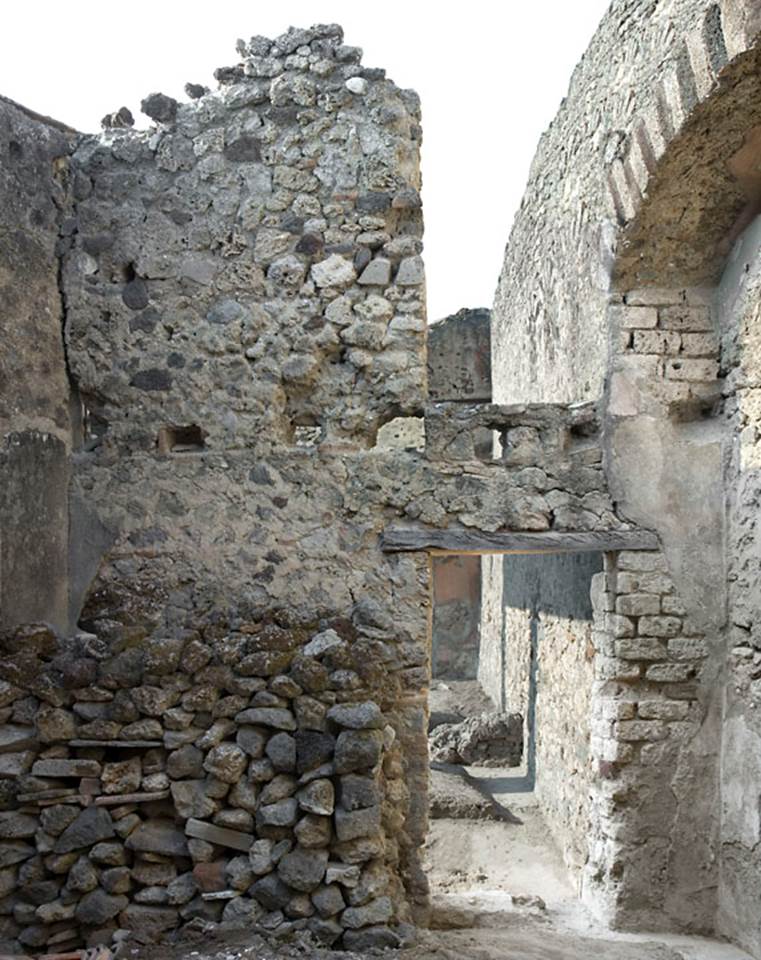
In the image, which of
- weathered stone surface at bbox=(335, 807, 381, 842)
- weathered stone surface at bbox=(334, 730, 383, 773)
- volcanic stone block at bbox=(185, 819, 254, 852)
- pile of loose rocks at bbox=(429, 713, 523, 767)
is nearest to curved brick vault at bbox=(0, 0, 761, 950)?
weathered stone surface at bbox=(334, 730, 383, 773)

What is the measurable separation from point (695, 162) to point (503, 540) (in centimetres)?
205

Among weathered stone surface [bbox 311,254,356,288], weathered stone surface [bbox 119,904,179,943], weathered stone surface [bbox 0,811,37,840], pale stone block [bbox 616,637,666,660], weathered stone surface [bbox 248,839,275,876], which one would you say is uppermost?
weathered stone surface [bbox 311,254,356,288]

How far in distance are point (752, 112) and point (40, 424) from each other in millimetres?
3655

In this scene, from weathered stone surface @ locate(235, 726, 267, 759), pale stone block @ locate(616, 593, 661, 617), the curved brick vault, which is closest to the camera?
weathered stone surface @ locate(235, 726, 267, 759)

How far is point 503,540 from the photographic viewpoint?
399 cm

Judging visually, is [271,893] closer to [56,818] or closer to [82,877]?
[82,877]

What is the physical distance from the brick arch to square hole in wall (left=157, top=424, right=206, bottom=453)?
2396 millimetres

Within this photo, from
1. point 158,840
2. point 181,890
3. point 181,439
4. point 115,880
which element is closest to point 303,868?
point 181,890

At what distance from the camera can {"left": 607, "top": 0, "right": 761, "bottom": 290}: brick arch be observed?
3.17 meters

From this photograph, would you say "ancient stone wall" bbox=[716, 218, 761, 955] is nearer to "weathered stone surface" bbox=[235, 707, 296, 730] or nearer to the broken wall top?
the broken wall top

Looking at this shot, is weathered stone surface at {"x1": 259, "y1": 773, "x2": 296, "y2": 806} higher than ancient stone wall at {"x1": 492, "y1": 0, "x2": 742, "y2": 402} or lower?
lower

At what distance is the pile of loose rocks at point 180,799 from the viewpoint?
3.18 m

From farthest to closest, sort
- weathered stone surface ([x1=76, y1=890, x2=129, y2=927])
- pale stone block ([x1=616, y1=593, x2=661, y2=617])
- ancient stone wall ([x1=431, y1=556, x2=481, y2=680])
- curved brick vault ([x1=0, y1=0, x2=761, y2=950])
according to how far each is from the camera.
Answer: ancient stone wall ([x1=431, y1=556, x2=481, y2=680]), pale stone block ([x1=616, y1=593, x2=661, y2=617]), curved brick vault ([x1=0, y1=0, x2=761, y2=950]), weathered stone surface ([x1=76, y1=890, x2=129, y2=927])

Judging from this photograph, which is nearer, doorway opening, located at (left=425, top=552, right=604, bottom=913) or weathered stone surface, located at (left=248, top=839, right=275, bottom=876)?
weathered stone surface, located at (left=248, top=839, right=275, bottom=876)
